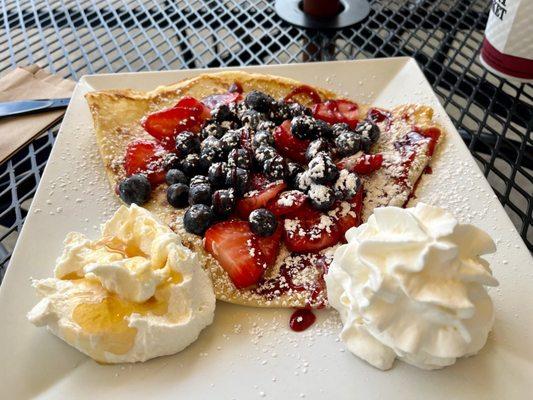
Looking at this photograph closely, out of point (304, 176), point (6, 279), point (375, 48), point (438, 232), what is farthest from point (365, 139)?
point (6, 279)

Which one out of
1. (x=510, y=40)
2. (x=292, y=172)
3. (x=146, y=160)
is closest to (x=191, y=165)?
(x=146, y=160)

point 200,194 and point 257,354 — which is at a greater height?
point 200,194

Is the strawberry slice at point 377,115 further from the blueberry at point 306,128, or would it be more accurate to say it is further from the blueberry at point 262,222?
the blueberry at point 262,222

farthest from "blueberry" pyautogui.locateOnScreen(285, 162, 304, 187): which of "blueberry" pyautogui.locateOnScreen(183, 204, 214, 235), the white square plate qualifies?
the white square plate

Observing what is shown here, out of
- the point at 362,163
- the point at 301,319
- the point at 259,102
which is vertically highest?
the point at 259,102

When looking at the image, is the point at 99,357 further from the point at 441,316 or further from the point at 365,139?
the point at 365,139

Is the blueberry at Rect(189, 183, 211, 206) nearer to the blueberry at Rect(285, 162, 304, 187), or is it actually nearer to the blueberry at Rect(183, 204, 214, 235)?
the blueberry at Rect(183, 204, 214, 235)

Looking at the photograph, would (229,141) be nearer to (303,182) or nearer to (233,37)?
(303,182)
